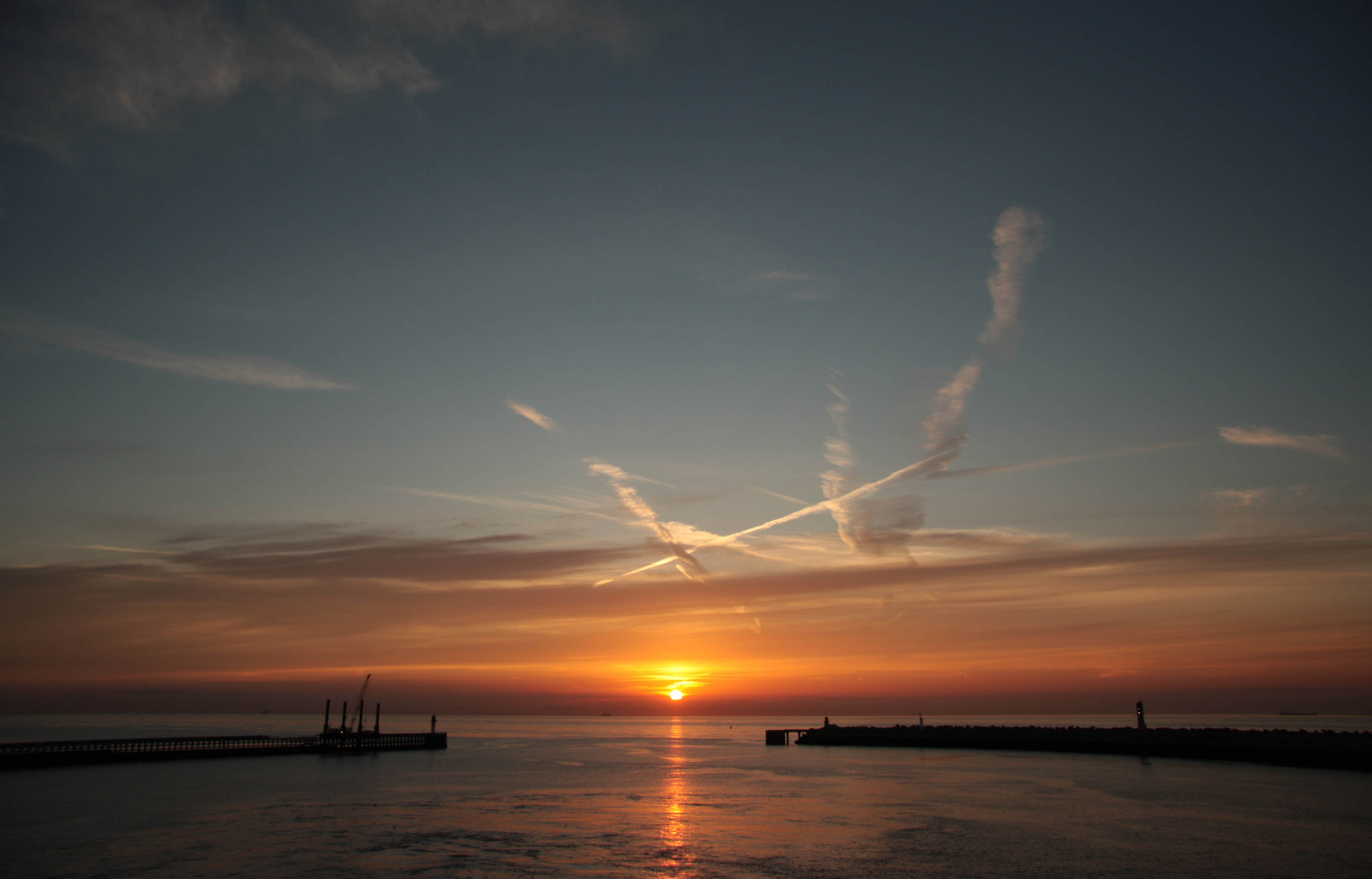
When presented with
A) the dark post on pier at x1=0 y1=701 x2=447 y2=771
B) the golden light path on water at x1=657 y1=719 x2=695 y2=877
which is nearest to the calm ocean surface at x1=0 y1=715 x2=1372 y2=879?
the golden light path on water at x1=657 y1=719 x2=695 y2=877

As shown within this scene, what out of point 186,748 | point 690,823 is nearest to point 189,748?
point 186,748

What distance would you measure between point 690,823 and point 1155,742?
5766cm

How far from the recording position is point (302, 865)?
26.5 metres

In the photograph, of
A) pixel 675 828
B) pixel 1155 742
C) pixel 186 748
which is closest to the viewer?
pixel 675 828

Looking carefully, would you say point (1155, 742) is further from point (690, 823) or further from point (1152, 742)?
point (690, 823)

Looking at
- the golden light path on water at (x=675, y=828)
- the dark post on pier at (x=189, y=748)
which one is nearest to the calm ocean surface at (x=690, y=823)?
the golden light path on water at (x=675, y=828)

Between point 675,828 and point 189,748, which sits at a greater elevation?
point 675,828

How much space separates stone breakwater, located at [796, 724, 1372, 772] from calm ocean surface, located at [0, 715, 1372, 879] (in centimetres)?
348

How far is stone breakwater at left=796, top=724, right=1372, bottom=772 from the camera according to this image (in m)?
59.5

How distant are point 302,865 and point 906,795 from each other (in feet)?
109

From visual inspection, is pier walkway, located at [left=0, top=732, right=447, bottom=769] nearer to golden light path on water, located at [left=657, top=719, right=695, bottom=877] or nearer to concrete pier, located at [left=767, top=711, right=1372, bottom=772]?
golden light path on water, located at [left=657, top=719, right=695, bottom=877]

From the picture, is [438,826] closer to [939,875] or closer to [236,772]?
[939,875]

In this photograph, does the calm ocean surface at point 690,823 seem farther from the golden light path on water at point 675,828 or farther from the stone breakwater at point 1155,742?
the stone breakwater at point 1155,742

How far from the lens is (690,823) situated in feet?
123
